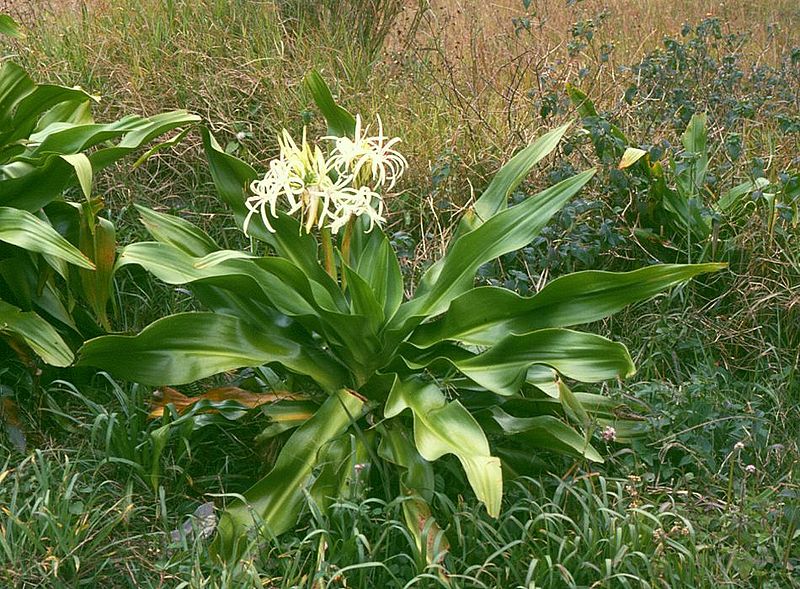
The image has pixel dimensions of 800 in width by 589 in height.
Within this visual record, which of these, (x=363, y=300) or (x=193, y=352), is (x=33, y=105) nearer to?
(x=193, y=352)

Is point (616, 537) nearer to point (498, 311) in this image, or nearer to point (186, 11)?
point (498, 311)

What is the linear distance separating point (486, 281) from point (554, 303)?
34.8 inches

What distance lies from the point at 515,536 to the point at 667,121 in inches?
98.4

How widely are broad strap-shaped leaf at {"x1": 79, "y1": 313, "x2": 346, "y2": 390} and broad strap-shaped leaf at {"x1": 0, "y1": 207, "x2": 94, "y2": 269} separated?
311 mm

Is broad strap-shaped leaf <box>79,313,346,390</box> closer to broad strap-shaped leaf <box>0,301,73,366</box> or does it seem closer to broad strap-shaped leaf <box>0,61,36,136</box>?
broad strap-shaped leaf <box>0,301,73,366</box>

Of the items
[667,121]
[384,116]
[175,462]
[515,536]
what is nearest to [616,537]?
[515,536]

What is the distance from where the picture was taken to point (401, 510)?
118 inches

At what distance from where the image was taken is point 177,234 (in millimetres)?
3496

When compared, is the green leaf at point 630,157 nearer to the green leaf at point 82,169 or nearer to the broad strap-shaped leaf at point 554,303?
the broad strap-shaped leaf at point 554,303

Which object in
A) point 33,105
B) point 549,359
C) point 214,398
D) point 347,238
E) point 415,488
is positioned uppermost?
point 33,105

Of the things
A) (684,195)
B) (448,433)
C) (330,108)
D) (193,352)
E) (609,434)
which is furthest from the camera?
(684,195)

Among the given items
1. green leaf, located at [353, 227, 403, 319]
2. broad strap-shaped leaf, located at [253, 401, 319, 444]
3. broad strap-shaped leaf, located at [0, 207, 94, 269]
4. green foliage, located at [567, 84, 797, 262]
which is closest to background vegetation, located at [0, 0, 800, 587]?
green foliage, located at [567, 84, 797, 262]

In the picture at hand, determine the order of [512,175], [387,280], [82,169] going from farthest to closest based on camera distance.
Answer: [512,175]
[387,280]
[82,169]

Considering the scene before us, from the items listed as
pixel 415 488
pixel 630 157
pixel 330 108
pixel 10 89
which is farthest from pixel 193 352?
pixel 630 157
